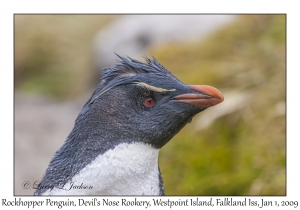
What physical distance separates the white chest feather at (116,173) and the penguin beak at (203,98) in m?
0.25

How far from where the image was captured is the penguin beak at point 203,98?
86.0 inches

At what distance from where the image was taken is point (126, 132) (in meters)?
2.17

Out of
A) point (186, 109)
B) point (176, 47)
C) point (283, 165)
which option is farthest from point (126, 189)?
point (176, 47)

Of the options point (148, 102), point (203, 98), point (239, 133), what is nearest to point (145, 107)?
point (148, 102)

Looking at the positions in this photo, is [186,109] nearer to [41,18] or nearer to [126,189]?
[126,189]

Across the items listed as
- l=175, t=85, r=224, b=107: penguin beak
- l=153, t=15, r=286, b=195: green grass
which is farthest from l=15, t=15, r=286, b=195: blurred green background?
l=175, t=85, r=224, b=107: penguin beak

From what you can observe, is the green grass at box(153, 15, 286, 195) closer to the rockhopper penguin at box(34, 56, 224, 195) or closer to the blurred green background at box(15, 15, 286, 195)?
the blurred green background at box(15, 15, 286, 195)

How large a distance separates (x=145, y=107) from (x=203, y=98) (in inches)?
9.7

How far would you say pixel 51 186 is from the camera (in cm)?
223

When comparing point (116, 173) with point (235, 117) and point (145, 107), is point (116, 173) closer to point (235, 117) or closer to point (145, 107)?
point (145, 107)

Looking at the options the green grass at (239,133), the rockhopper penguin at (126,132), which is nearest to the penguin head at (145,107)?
the rockhopper penguin at (126,132)

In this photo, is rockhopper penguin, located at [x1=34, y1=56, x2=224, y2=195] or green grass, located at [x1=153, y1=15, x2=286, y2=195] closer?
rockhopper penguin, located at [x1=34, y1=56, x2=224, y2=195]

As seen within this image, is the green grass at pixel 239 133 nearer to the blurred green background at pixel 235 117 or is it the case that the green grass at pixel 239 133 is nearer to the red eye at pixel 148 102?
the blurred green background at pixel 235 117

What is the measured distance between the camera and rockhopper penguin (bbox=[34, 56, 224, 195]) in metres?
2.14
